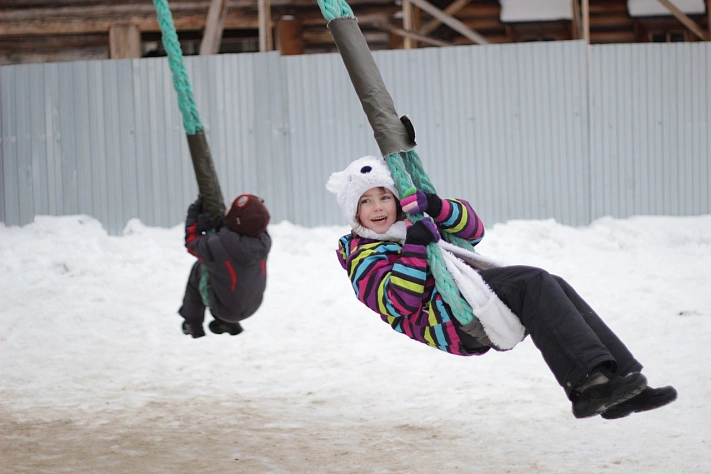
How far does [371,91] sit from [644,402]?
1.43 metres

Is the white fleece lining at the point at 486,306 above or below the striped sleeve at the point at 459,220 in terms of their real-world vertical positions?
below

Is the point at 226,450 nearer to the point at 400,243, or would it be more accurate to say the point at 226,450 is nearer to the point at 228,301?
the point at 228,301

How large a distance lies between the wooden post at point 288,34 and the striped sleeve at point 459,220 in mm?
7957

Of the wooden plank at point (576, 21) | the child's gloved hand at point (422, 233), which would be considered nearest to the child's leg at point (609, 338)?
the child's gloved hand at point (422, 233)

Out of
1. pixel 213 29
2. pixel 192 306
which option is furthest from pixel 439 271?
pixel 213 29

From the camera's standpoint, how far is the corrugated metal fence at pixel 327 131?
897 cm

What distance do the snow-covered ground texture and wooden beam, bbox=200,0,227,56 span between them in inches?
77.5

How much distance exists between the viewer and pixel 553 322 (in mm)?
2920

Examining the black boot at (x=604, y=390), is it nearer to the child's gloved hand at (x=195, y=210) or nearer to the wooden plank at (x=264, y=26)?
the child's gloved hand at (x=195, y=210)

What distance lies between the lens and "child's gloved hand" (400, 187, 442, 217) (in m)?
3.07

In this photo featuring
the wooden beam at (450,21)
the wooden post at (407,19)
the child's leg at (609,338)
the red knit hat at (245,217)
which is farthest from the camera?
the wooden beam at (450,21)

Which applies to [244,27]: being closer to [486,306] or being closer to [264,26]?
[264,26]

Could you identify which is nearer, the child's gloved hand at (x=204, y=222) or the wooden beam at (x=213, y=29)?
the child's gloved hand at (x=204, y=222)

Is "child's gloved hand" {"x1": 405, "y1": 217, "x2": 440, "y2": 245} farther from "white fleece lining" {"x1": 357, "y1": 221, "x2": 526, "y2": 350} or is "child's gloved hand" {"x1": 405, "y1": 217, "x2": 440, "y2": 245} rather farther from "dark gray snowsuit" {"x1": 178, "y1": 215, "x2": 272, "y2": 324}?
"dark gray snowsuit" {"x1": 178, "y1": 215, "x2": 272, "y2": 324}
